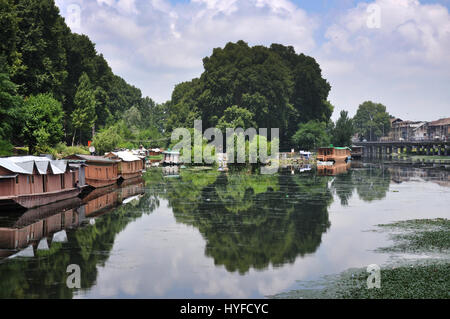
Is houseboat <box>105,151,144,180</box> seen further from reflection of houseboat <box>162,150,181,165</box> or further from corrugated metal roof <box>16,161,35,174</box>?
reflection of houseboat <box>162,150,181,165</box>

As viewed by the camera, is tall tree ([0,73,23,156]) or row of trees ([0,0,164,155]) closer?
tall tree ([0,73,23,156])

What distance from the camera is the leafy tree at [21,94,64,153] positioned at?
210 ft

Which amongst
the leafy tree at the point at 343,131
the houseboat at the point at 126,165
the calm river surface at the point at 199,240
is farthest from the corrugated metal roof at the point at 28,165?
the leafy tree at the point at 343,131

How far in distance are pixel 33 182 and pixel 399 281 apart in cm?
2894

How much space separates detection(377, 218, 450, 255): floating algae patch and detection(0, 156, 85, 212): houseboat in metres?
24.5

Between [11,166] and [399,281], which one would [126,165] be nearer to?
[11,166]

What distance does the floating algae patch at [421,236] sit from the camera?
25.0 meters

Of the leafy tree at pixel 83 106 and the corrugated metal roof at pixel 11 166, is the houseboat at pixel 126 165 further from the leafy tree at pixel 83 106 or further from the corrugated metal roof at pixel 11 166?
the corrugated metal roof at pixel 11 166

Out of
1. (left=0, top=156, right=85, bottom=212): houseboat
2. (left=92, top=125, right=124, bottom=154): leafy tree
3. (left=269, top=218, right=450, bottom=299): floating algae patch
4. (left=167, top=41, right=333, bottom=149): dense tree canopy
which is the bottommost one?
(left=269, top=218, right=450, bottom=299): floating algae patch

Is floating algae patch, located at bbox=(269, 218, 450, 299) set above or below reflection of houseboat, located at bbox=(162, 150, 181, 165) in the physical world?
below

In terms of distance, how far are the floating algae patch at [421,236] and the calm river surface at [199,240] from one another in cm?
118

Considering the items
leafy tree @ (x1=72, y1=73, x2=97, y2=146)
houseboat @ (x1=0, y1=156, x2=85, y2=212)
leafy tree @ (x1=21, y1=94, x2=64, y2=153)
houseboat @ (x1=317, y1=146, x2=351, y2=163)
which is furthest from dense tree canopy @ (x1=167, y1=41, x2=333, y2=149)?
houseboat @ (x1=0, y1=156, x2=85, y2=212)

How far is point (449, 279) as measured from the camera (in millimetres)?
19375

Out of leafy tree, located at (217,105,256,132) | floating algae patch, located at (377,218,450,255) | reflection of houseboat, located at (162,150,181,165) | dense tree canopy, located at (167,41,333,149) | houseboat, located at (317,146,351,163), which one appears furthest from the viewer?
dense tree canopy, located at (167,41,333,149)
